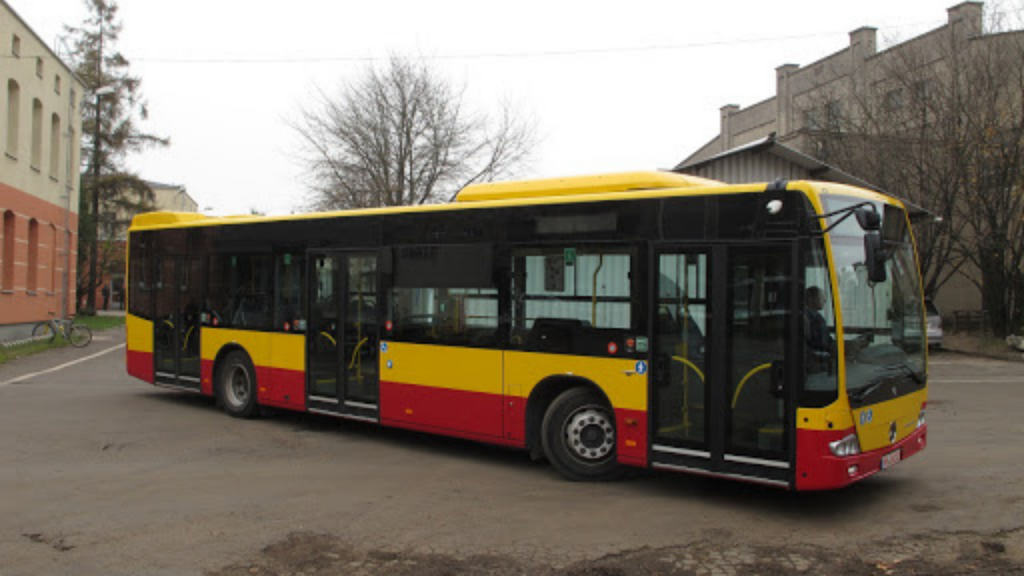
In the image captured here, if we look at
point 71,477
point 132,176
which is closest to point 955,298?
point 71,477

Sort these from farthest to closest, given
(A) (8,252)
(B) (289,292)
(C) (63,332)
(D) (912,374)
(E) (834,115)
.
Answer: (E) (834,115)
(A) (8,252)
(C) (63,332)
(B) (289,292)
(D) (912,374)

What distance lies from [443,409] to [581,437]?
1.69 metres

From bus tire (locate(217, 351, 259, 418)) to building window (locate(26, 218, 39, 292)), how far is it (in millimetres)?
20943

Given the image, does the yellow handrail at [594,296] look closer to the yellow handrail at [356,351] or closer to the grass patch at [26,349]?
the yellow handrail at [356,351]

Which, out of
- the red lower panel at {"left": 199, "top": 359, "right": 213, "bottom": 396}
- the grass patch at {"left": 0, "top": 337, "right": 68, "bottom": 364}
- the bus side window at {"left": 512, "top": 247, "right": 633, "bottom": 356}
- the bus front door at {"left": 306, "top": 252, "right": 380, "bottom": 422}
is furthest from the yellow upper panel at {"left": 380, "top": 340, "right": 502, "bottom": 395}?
the grass patch at {"left": 0, "top": 337, "right": 68, "bottom": 364}

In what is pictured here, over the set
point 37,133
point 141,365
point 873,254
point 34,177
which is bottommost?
point 141,365

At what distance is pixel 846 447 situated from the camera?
6.02 m

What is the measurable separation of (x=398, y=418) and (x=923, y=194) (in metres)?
Answer: 20.4

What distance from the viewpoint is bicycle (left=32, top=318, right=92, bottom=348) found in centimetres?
2483

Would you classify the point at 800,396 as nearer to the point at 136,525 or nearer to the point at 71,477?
the point at 136,525

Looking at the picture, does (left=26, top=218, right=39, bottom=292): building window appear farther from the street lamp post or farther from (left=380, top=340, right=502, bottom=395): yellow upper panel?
(left=380, top=340, right=502, bottom=395): yellow upper panel

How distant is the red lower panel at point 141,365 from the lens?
41.2 ft

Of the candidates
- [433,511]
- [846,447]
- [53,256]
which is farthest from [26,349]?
[846,447]

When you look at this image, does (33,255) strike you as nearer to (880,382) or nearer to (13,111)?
(13,111)
